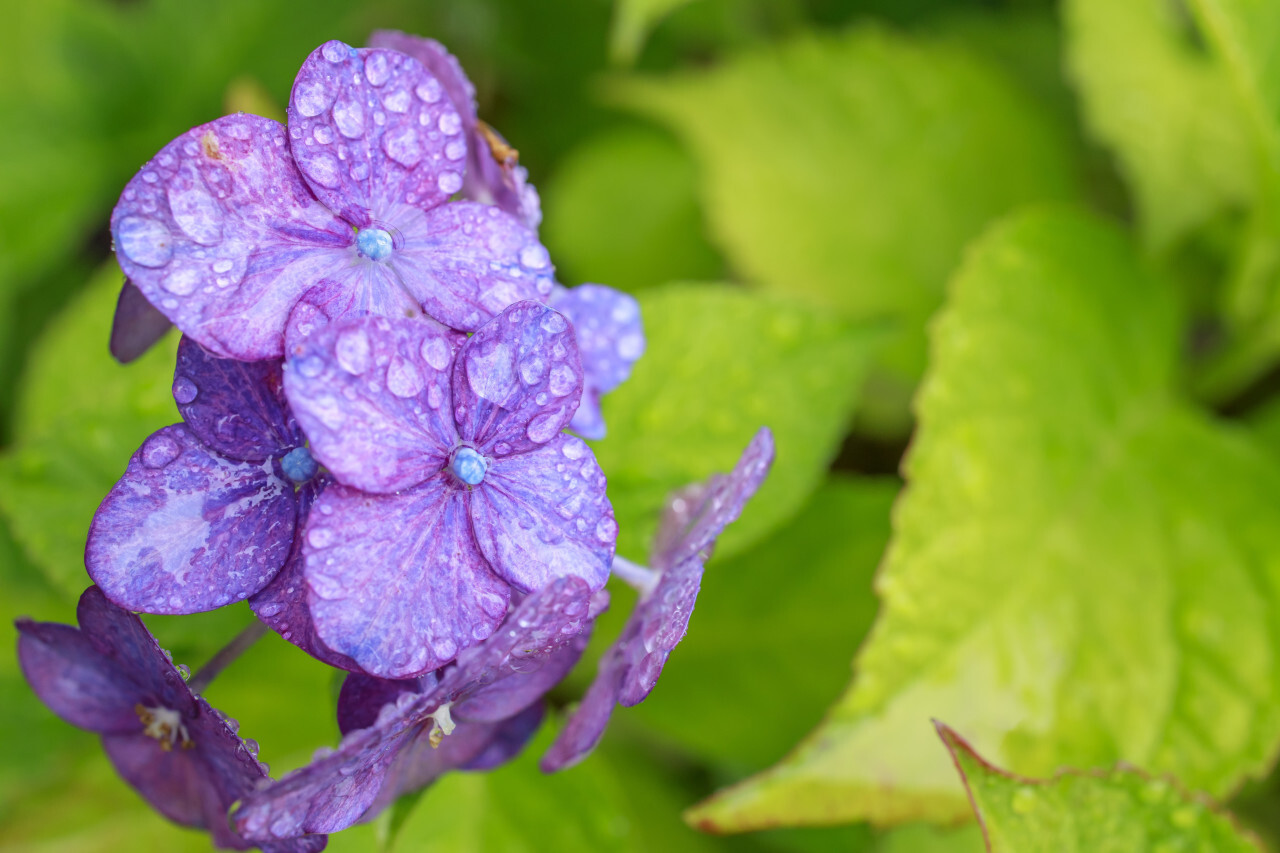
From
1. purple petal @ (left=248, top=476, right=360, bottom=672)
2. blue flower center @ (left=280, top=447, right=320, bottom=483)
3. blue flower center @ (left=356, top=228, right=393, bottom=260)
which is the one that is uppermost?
blue flower center @ (left=356, top=228, right=393, bottom=260)

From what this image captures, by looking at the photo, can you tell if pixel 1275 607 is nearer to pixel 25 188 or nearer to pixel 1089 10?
pixel 1089 10

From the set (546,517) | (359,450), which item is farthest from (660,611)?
(359,450)

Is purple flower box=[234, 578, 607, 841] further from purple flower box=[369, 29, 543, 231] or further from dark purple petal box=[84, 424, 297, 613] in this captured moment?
purple flower box=[369, 29, 543, 231]

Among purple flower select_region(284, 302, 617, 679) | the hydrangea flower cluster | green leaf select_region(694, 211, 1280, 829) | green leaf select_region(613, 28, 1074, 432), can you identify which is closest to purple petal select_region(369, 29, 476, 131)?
the hydrangea flower cluster

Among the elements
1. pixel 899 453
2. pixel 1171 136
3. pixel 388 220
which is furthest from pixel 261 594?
pixel 1171 136

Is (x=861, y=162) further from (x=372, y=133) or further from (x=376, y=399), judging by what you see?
(x=376, y=399)

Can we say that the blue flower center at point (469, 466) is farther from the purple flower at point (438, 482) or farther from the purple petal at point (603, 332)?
the purple petal at point (603, 332)

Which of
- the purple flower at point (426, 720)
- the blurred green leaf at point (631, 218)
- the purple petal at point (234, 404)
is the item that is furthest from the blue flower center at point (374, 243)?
the blurred green leaf at point (631, 218)
